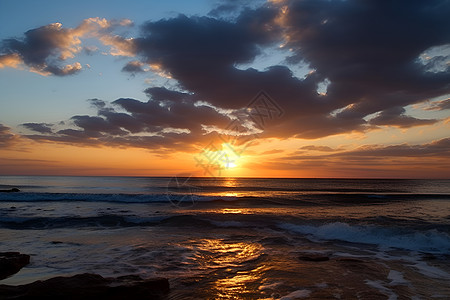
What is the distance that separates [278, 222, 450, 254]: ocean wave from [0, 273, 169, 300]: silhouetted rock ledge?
1080 centimetres

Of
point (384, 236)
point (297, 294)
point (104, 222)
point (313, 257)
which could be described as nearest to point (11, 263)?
point (297, 294)

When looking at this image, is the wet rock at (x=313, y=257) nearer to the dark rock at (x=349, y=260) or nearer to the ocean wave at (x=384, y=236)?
the dark rock at (x=349, y=260)

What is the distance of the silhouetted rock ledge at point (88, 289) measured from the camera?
589cm

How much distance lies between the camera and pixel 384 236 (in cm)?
1488

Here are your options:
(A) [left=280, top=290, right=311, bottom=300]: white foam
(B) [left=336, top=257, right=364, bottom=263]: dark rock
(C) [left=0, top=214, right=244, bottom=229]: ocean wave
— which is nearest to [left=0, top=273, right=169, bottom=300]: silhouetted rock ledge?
(A) [left=280, top=290, right=311, bottom=300]: white foam

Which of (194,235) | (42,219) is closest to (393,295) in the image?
(194,235)

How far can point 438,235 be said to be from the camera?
13.7 metres

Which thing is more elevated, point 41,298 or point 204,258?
point 41,298

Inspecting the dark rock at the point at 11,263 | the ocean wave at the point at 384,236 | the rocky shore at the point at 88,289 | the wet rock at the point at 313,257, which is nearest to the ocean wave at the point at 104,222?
the ocean wave at the point at 384,236

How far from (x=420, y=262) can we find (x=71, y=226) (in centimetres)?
1874

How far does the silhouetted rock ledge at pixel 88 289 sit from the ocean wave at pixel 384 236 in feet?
35.4

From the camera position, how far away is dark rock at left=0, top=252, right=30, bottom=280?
795 cm

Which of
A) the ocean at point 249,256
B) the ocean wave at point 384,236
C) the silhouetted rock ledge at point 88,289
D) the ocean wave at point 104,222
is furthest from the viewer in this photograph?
the ocean wave at point 104,222

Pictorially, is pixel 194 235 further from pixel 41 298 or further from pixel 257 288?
pixel 41 298
